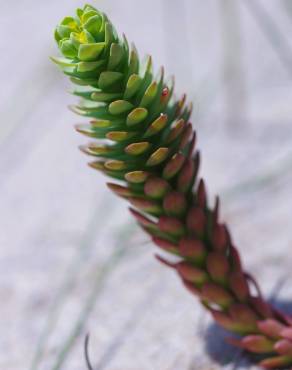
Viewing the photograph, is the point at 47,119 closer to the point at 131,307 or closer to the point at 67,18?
the point at 131,307

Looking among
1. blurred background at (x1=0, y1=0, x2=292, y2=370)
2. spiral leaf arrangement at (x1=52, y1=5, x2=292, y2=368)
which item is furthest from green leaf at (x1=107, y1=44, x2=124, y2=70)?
blurred background at (x1=0, y1=0, x2=292, y2=370)

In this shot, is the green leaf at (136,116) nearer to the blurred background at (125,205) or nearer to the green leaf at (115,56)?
the green leaf at (115,56)

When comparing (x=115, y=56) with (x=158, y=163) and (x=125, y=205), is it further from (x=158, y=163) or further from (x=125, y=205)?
(x=125, y=205)

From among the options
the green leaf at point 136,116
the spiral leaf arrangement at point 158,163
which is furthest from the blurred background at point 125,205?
the green leaf at point 136,116

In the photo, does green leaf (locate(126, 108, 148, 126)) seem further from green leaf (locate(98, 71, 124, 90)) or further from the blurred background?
the blurred background

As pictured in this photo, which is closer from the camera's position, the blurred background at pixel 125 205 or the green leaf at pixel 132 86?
the green leaf at pixel 132 86
